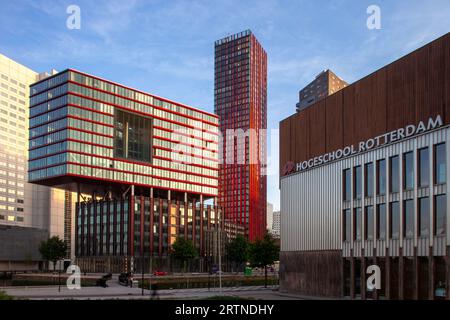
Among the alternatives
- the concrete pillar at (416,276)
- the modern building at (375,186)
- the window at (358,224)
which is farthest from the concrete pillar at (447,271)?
the window at (358,224)

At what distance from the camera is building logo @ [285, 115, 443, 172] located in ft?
149

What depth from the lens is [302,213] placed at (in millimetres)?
65438

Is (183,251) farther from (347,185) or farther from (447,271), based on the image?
(447,271)

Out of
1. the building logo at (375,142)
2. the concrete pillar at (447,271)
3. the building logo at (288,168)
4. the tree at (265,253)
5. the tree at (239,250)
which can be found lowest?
the tree at (239,250)

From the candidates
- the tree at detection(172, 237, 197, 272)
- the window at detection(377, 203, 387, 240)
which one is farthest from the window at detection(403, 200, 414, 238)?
the tree at detection(172, 237, 197, 272)

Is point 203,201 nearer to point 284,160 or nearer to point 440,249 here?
point 284,160

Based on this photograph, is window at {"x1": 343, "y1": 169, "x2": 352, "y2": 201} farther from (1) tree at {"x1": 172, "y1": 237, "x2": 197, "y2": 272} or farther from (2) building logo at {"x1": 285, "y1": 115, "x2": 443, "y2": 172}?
(1) tree at {"x1": 172, "y1": 237, "x2": 197, "y2": 272}

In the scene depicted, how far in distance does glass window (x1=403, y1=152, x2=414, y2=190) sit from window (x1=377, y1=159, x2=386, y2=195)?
316 centimetres

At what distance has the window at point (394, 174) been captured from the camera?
49125mm

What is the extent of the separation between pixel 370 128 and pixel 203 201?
13294cm

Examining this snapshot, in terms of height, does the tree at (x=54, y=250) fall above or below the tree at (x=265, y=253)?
below

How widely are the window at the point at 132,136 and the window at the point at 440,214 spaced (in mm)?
124796

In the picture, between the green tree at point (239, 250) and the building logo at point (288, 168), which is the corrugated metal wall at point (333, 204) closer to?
the building logo at point (288, 168)

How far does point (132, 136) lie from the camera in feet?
536
